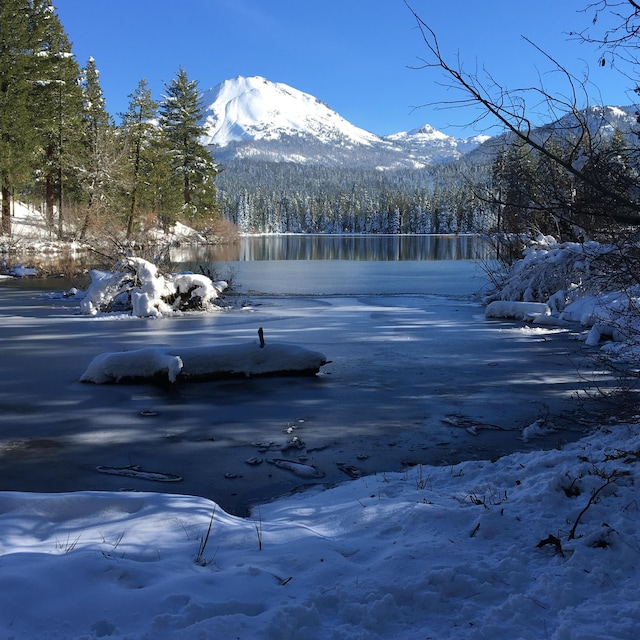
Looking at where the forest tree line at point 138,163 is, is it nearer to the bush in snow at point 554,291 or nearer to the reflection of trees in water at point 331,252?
the bush in snow at point 554,291

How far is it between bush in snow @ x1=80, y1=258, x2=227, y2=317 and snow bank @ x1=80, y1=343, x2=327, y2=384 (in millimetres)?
8242

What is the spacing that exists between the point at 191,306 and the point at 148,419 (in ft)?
38.1

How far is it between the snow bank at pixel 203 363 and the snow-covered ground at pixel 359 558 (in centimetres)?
485

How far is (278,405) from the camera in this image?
868 cm

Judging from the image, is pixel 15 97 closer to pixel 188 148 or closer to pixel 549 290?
pixel 188 148

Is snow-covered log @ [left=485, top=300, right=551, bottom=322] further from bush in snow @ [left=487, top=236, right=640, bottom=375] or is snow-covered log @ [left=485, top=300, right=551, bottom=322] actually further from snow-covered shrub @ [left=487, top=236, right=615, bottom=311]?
snow-covered shrub @ [left=487, top=236, right=615, bottom=311]

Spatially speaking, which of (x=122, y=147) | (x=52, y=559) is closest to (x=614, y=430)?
(x=52, y=559)

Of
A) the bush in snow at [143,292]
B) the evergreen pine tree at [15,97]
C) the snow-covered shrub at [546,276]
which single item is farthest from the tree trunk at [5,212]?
the snow-covered shrub at [546,276]

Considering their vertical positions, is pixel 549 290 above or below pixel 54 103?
below

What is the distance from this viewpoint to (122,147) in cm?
4022

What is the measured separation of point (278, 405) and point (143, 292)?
11.0 metres

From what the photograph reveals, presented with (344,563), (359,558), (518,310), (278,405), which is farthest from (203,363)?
(518,310)

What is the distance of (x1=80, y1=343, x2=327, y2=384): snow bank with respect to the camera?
32.1 feet

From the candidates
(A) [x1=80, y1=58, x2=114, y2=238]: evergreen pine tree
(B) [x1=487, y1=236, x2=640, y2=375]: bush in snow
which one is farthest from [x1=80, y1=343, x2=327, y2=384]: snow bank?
(A) [x1=80, y1=58, x2=114, y2=238]: evergreen pine tree
